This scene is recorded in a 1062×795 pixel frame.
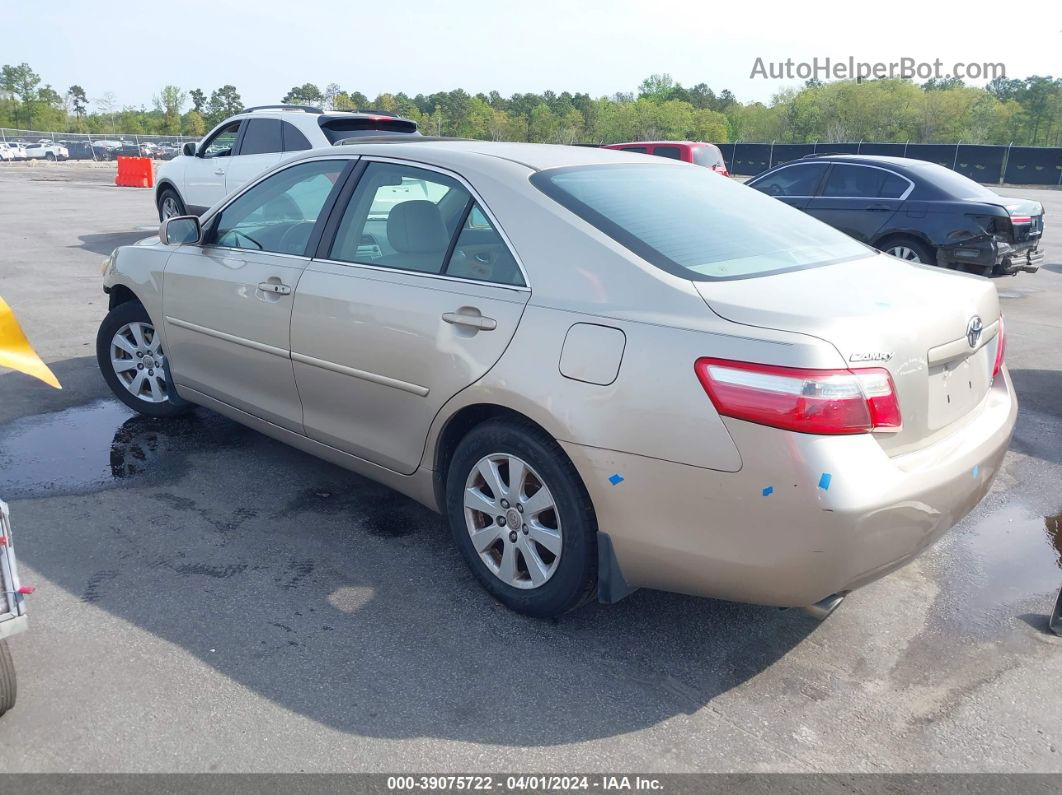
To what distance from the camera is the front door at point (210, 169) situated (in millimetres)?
11734

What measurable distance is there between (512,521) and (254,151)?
9502 millimetres

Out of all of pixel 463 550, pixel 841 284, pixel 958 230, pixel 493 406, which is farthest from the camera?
→ pixel 958 230

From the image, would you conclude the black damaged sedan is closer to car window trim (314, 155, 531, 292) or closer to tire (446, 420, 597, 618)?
car window trim (314, 155, 531, 292)

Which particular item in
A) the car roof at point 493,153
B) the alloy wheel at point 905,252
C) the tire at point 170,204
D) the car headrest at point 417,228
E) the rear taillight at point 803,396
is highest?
the car roof at point 493,153

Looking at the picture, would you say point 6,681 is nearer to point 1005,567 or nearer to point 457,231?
point 457,231

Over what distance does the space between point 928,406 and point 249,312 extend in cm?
300

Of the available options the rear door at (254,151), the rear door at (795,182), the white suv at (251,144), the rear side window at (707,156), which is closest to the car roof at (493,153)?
the white suv at (251,144)

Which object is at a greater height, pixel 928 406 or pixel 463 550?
pixel 928 406

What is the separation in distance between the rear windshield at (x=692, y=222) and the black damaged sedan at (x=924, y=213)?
21.7ft

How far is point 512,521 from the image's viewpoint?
10.6 ft

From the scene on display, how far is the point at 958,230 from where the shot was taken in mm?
9492

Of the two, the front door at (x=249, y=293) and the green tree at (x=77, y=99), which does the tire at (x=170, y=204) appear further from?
the green tree at (x=77, y=99)

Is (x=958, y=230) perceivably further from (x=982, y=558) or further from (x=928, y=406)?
(x=928, y=406)

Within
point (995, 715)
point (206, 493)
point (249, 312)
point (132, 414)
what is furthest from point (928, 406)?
point (132, 414)
